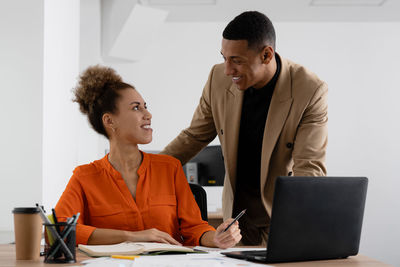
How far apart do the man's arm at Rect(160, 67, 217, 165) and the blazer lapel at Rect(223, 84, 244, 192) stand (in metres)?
0.15

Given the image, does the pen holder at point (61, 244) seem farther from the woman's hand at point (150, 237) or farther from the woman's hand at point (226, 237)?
the woman's hand at point (226, 237)

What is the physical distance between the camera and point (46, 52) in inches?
114

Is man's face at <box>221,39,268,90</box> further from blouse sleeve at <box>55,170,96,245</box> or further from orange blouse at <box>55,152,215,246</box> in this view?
blouse sleeve at <box>55,170,96,245</box>

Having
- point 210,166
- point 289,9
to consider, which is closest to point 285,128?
point 210,166

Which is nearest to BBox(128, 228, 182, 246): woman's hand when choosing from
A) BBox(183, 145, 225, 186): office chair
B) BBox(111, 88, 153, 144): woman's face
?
BBox(111, 88, 153, 144): woman's face

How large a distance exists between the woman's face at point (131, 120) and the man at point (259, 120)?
1.18 ft

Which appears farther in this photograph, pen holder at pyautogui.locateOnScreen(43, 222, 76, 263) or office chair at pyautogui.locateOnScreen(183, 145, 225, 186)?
office chair at pyautogui.locateOnScreen(183, 145, 225, 186)

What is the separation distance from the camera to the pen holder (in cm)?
125

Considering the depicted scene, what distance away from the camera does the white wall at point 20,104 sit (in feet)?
8.93

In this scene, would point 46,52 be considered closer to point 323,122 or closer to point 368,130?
point 323,122

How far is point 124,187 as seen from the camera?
5.79 feet

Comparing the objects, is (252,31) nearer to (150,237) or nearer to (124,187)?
(124,187)

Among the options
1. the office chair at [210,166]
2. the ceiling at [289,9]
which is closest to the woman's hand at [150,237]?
the office chair at [210,166]

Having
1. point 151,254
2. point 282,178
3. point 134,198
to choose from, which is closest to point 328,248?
point 282,178
